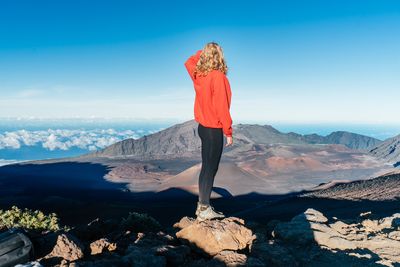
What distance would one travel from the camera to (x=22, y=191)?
4934 centimetres

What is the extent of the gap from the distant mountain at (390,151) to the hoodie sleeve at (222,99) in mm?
90004

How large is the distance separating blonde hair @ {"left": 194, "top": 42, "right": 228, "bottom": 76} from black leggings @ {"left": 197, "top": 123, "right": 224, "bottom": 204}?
2.33ft

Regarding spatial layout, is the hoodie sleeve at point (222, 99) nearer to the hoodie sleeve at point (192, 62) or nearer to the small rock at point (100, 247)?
the hoodie sleeve at point (192, 62)

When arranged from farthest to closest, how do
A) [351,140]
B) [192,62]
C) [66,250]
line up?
1. [351,140]
2. [192,62]
3. [66,250]

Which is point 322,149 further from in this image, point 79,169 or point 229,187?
point 79,169

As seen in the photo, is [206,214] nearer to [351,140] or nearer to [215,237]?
[215,237]

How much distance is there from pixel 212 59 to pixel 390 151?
348 ft

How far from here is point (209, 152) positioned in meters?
4.31

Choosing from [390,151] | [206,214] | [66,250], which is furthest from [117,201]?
[390,151]

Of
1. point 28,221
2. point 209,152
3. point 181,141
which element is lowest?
point 181,141

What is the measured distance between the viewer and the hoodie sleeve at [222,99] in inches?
163

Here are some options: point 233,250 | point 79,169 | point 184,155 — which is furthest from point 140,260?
point 184,155

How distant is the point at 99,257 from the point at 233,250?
1.41m

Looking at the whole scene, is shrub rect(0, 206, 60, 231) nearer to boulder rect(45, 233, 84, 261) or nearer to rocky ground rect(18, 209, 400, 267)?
rocky ground rect(18, 209, 400, 267)
